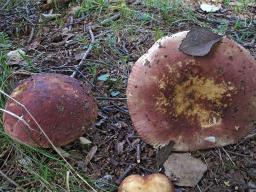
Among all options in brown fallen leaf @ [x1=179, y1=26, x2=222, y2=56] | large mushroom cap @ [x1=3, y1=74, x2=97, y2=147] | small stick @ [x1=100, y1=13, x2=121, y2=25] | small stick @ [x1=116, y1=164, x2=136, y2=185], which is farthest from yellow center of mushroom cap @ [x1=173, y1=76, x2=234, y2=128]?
small stick @ [x1=100, y1=13, x2=121, y2=25]

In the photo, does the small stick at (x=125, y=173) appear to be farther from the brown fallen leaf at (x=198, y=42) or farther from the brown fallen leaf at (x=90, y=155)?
the brown fallen leaf at (x=198, y=42)

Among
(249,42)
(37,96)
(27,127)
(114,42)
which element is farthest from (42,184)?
(249,42)

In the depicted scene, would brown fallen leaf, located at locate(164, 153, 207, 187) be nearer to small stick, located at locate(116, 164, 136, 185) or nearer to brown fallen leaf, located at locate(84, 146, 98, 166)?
small stick, located at locate(116, 164, 136, 185)

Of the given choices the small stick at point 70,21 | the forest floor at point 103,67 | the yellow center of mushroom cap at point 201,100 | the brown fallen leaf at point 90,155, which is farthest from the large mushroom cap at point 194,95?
the small stick at point 70,21

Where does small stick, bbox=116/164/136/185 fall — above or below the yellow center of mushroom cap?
below

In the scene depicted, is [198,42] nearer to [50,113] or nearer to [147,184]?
[147,184]

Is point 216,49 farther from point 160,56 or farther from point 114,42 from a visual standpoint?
point 114,42
